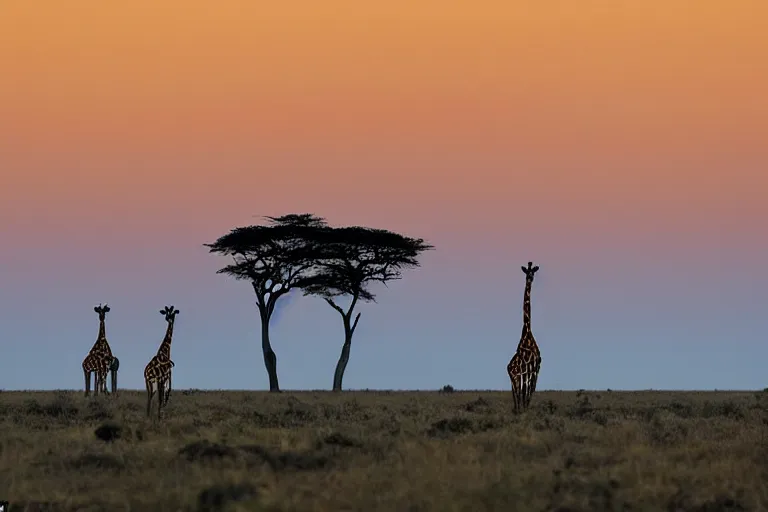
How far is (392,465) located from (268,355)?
4007 cm

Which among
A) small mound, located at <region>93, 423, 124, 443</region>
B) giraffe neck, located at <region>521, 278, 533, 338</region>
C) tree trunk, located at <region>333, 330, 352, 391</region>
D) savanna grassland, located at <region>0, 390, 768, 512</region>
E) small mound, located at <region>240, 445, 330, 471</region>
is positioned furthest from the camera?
tree trunk, located at <region>333, 330, 352, 391</region>

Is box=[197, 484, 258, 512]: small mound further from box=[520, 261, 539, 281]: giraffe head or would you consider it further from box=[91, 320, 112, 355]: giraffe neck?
box=[91, 320, 112, 355]: giraffe neck

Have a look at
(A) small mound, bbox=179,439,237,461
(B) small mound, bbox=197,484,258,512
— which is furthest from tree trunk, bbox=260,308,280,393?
(B) small mound, bbox=197,484,258,512

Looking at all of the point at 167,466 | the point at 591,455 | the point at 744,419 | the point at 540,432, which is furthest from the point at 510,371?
the point at 167,466

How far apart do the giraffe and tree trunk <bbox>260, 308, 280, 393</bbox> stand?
2739 cm

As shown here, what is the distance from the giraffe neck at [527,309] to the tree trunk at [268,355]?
2712 centimetres

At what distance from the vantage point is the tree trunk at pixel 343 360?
5603 cm

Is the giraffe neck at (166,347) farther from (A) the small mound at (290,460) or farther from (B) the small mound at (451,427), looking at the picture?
(A) the small mound at (290,460)

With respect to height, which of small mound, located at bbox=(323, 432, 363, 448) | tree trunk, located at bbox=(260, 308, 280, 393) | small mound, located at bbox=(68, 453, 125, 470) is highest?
tree trunk, located at bbox=(260, 308, 280, 393)

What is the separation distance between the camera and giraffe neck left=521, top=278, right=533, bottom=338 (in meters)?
30.2

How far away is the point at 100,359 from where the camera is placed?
Result: 41500 millimetres

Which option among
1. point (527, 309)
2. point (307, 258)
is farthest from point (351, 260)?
point (527, 309)

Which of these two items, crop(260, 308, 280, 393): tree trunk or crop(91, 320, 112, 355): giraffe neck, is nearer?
crop(91, 320, 112, 355): giraffe neck

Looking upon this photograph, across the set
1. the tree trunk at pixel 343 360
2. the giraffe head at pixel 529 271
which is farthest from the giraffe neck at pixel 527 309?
the tree trunk at pixel 343 360
